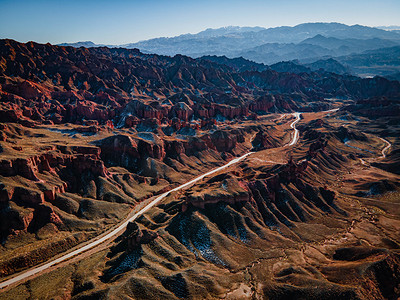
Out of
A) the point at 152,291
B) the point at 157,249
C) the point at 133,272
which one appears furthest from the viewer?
the point at 157,249

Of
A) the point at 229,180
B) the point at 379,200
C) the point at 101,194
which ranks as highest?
the point at 229,180

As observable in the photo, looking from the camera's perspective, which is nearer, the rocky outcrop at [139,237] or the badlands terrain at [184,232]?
the badlands terrain at [184,232]

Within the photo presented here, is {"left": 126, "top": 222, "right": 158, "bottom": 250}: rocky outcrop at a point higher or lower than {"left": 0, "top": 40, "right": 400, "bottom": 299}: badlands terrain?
higher

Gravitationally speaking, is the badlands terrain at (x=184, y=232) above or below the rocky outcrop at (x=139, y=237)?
below

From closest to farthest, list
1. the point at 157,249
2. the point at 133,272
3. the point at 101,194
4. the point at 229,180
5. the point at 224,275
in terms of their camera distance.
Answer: the point at 133,272 < the point at 224,275 < the point at 157,249 < the point at 229,180 < the point at 101,194

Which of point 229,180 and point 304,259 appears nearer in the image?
point 304,259

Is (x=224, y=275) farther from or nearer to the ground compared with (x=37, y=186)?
nearer to the ground

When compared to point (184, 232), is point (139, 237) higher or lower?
higher

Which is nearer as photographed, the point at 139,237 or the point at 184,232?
the point at 139,237

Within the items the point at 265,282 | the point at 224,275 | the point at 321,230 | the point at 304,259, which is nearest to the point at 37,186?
the point at 224,275

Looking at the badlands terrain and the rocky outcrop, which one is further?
the rocky outcrop

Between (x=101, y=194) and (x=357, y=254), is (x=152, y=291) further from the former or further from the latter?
(x=101, y=194)
